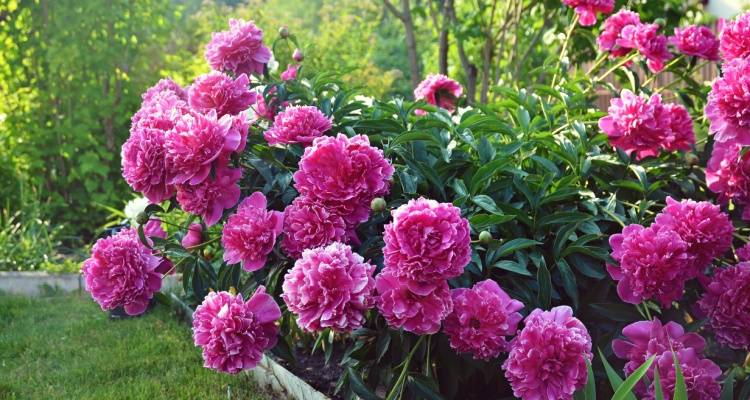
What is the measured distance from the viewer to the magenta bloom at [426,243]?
55.8 inches

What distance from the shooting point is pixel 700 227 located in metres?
1.73

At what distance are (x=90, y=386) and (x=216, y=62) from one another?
1.17 m

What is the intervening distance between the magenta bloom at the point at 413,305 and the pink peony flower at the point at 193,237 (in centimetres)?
73

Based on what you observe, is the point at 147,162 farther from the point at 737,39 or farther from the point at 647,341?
the point at 737,39

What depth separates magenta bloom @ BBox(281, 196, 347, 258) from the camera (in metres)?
1.67

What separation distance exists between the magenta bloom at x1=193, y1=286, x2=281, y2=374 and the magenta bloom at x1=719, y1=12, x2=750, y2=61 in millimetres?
1359

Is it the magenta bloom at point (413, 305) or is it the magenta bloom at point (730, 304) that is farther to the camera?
the magenta bloom at point (730, 304)

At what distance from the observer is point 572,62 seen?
184 inches

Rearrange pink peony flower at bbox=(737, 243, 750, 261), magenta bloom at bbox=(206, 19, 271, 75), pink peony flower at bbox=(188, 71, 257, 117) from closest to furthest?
1. pink peony flower at bbox=(737, 243, 750, 261)
2. pink peony flower at bbox=(188, 71, 257, 117)
3. magenta bloom at bbox=(206, 19, 271, 75)

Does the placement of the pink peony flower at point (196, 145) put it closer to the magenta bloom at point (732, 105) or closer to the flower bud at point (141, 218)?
the flower bud at point (141, 218)

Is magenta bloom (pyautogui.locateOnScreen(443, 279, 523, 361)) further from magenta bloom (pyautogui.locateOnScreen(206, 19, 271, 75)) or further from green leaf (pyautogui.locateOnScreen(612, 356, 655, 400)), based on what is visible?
magenta bloom (pyautogui.locateOnScreen(206, 19, 271, 75))

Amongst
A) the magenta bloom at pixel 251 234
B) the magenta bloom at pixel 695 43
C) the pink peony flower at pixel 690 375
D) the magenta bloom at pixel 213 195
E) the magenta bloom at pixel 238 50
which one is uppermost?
the magenta bloom at pixel 238 50

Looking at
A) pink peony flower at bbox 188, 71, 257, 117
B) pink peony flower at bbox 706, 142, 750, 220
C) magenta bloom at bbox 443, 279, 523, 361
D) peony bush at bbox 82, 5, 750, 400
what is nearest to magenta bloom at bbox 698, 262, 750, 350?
peony bush at bbox 82, 5, 750, 400

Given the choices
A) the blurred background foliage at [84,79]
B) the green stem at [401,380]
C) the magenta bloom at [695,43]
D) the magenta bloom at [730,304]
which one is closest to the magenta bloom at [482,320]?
the green stem at [401,380]
